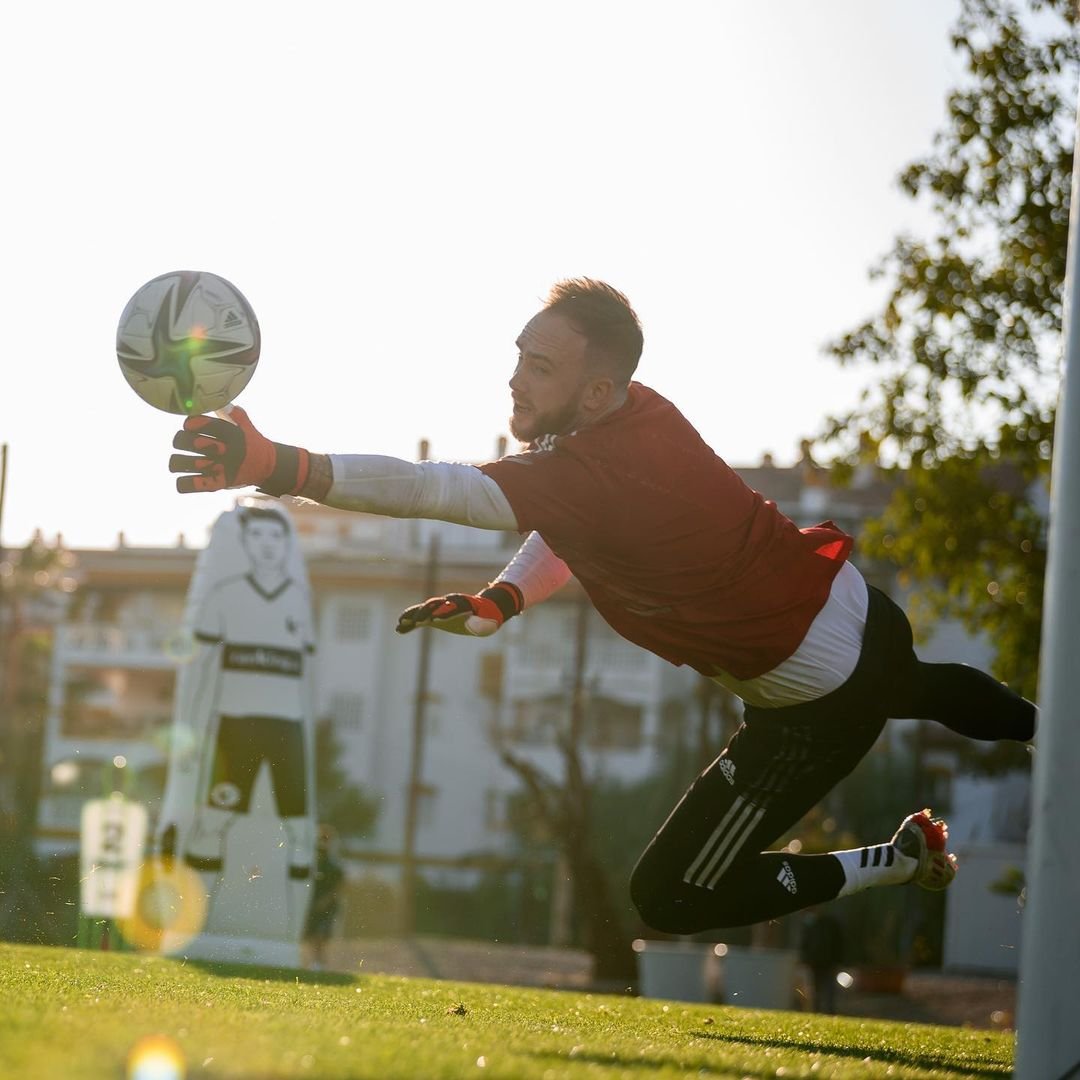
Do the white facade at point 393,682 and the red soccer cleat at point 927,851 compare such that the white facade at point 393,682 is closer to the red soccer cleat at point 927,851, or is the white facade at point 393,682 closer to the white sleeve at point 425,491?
the red soccer cleat at point 927,851

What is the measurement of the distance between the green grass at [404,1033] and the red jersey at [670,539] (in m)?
1.28

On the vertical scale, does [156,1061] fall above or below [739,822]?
below

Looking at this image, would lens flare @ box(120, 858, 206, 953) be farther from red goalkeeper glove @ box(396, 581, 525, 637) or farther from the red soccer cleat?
red goalkeeper glove @ box(396, 581, 525, 637)

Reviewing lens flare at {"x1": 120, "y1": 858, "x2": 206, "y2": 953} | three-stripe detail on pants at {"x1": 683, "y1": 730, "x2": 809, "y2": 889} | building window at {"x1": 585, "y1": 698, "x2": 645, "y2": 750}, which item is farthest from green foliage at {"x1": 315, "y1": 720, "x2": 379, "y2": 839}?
three-stripe detail on pants at {"x1": 683, "y1": 730, "x2": 809, "y2": 889}

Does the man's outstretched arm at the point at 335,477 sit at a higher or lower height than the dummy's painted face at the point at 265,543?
lower

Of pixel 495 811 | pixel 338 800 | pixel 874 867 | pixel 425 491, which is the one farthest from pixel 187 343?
pixel 495 811

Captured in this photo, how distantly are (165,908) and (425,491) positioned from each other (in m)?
12.3

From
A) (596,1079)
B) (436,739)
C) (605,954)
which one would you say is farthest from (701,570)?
(436,739)

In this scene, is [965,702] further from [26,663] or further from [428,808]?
[428,808]

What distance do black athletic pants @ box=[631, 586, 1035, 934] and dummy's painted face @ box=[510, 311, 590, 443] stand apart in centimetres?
122

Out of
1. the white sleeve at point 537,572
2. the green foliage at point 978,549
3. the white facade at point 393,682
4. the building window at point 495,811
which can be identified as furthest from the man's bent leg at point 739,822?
the building window at point 495,811

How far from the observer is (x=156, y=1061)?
344 centimetres

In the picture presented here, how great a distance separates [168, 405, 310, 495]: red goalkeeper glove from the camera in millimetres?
4555

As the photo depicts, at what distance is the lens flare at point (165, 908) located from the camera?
14.7 metres
